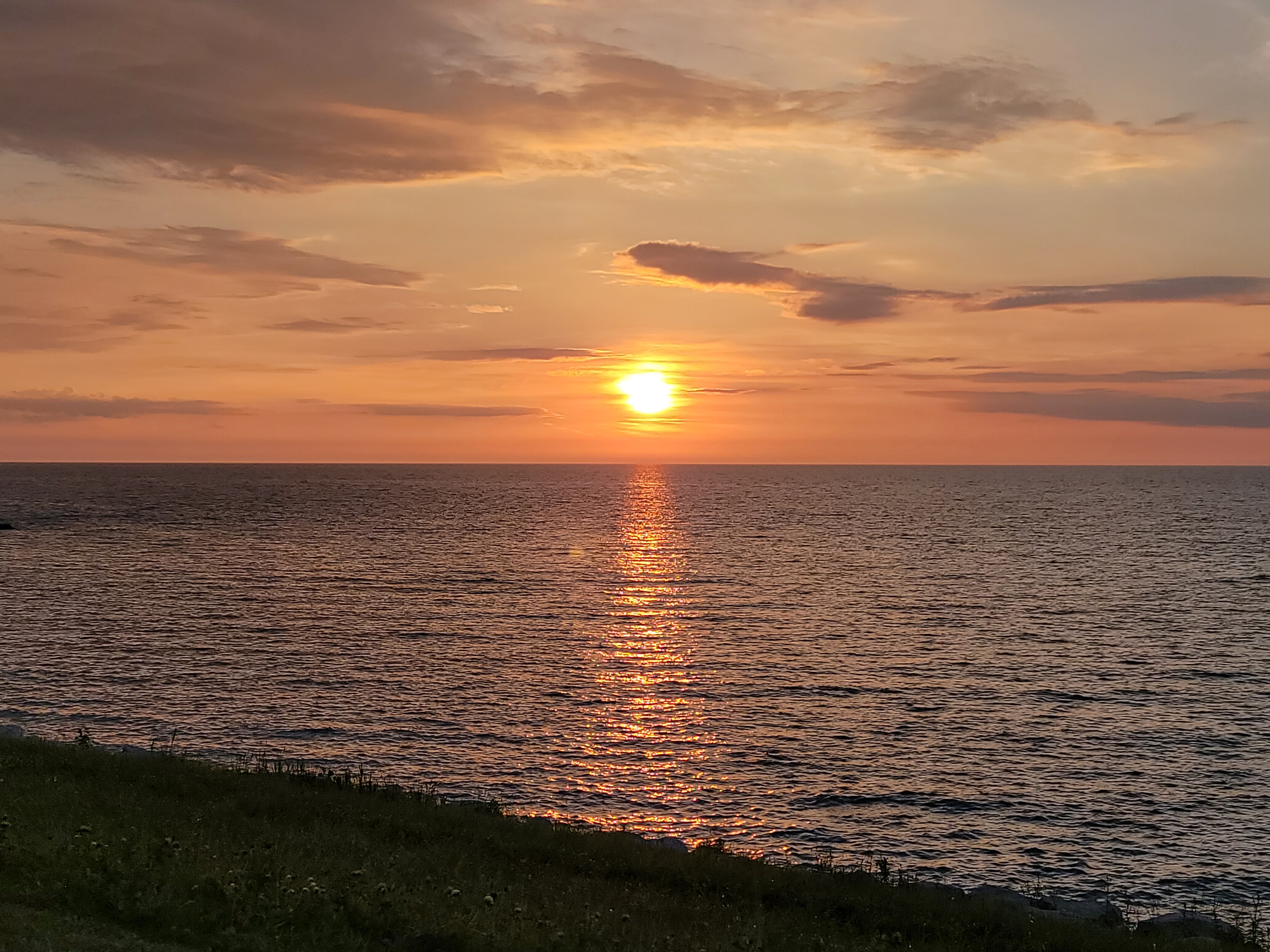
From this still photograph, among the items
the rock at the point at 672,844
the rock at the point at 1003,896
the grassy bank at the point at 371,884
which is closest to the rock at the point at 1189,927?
the grassy bank at the point at 371,884

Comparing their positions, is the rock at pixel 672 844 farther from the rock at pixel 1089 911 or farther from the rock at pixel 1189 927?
the rock at pixel 1189 927

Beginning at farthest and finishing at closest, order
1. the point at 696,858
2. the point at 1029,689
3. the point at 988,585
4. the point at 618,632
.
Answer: the point at 988,585 → the point at 618,632 → the point at 1029,689 → the point at 696,858

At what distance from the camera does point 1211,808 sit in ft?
142

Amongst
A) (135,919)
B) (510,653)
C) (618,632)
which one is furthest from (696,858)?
(618,632)

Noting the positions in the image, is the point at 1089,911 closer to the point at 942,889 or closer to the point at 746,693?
the point at 942,889

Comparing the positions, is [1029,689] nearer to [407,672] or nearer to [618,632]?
[618,632]

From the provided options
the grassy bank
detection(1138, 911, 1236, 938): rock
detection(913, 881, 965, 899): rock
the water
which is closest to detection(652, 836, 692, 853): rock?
the grassy bank

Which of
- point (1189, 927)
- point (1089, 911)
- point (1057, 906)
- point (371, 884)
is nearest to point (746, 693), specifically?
point (1057, 906)

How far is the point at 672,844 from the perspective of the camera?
34.7 metres

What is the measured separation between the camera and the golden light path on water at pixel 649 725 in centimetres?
4309

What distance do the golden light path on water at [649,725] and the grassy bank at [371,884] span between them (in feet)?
33.8

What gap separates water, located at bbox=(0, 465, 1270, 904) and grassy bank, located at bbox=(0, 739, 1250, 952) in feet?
30.6

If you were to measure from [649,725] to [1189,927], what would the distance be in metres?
29.9

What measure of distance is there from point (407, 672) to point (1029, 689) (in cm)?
4046
